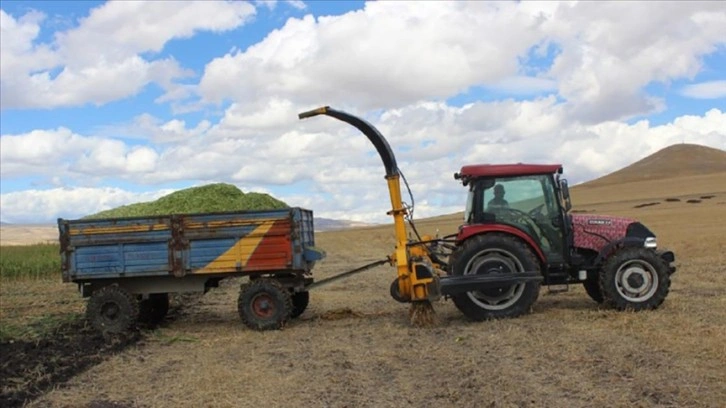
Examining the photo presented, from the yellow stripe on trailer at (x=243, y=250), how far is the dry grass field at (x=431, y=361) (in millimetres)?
991

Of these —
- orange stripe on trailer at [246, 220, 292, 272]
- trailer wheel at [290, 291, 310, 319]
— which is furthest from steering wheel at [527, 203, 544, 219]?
trailer wheel at [290, 291, 310, 319]

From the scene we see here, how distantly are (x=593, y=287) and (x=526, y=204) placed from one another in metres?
1.82

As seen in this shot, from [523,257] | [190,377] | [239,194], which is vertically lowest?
[190,377]

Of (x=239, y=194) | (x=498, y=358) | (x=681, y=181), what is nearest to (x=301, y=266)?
(x=498, y=358)

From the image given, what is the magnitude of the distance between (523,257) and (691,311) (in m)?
2.37

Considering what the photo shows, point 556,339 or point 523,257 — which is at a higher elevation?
point 523,257

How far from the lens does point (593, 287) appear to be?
1132 cm

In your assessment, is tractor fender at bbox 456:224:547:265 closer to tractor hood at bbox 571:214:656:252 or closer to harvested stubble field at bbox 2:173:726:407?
tractor hood at bbox 571:214:656:252

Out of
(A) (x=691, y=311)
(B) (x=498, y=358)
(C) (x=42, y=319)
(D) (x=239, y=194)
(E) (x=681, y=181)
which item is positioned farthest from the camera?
(E) (x=681, y=181)

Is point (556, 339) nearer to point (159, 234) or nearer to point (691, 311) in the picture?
point (691, 311)

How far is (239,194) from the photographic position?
19.3m

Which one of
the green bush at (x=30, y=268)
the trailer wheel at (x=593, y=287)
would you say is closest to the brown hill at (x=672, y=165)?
the green bush at (x=30, y=268)

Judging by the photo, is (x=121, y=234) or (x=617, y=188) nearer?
(x=121, y=234)

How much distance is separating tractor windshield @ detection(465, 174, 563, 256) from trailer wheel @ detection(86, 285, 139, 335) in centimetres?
521
